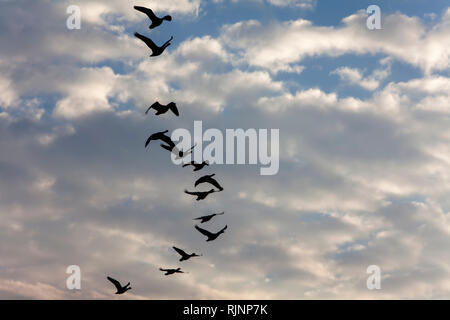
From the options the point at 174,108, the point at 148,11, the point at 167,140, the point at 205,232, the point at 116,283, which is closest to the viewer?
the point at 148,11

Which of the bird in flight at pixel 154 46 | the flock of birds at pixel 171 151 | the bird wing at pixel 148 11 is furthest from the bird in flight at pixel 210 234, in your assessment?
the bird wing at pixel 148 11

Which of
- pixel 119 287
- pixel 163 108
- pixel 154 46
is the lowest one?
pixel 119 287

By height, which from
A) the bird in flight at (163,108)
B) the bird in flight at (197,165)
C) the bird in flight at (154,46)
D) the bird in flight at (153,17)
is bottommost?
the bird in flight at (197,165)

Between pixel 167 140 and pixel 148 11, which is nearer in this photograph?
pixel 148 11

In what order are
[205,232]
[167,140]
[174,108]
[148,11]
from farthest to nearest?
[205,232], [174,108], [167,140], [148,11]

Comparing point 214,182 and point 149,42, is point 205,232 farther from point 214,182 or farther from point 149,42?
point 149,42

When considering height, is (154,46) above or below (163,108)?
above

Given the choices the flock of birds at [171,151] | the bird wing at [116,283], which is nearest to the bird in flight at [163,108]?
the flock of birds at [171,151]

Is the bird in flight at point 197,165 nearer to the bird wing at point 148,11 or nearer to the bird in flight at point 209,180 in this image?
the bird in flight at point 209,180

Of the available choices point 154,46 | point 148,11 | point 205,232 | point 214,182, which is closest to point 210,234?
point 205,232

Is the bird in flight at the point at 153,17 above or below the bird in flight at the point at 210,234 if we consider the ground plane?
above

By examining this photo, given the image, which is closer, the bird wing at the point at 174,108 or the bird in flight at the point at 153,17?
the bird in flight at the point at 153,17
